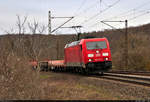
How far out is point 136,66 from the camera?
115 feet

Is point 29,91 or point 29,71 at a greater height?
point 29,71

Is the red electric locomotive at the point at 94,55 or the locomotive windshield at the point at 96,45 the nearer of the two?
the red electric locomotive at the point at 94,55

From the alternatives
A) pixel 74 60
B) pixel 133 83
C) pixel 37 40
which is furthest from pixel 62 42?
pixel 133 83

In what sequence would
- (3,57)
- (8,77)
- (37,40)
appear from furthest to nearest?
(37,40)
(3,57)
(8,77)

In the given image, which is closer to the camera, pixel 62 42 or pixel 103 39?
pixel 103 39

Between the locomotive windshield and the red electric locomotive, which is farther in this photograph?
the locomotive windshield

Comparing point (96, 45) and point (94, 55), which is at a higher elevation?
point (96, 45)

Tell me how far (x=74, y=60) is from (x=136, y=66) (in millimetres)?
17366

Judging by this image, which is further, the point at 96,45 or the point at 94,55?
the point at 96,45

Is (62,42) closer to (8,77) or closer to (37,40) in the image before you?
(37,40)

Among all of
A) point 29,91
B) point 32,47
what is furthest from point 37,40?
point 29,91

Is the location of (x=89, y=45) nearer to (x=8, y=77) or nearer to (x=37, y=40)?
(x=37, y=40)

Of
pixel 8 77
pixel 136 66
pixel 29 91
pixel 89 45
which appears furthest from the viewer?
pixel 136 66

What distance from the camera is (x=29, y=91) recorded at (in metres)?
9.06
